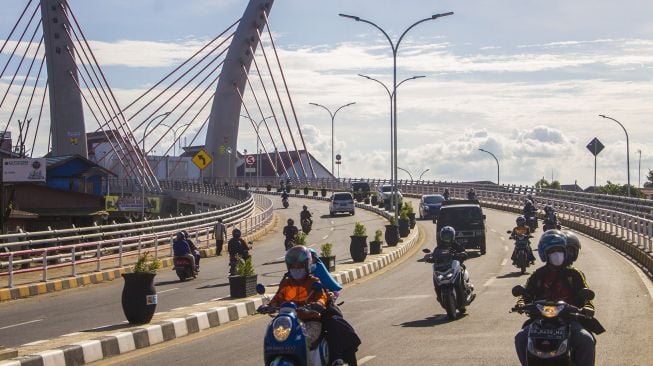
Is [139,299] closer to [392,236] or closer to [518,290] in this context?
[518,290]

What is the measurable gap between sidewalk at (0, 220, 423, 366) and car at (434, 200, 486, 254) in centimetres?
1626

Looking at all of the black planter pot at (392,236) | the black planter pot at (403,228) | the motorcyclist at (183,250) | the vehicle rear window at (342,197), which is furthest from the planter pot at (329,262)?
the vehicle rear window at (342,197)

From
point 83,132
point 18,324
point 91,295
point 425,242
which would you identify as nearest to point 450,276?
point 18,324

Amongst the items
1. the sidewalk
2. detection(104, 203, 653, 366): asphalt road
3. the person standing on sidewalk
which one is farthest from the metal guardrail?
the sidewalk

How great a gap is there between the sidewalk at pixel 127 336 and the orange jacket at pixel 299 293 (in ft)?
12.2

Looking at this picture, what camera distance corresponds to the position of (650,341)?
14.6 m

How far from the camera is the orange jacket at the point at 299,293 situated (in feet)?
33.3

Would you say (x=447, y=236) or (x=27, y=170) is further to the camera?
(x=27, y=170)

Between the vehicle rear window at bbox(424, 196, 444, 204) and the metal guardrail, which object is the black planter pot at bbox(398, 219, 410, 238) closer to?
the metal guardrail

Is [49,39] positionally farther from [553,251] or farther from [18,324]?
[553,251]

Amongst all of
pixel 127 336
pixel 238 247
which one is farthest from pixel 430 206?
pixel 127 336

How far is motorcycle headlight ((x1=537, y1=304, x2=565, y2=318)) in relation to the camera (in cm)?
922

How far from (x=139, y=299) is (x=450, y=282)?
17.0ft

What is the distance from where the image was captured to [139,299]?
16.6 meters
